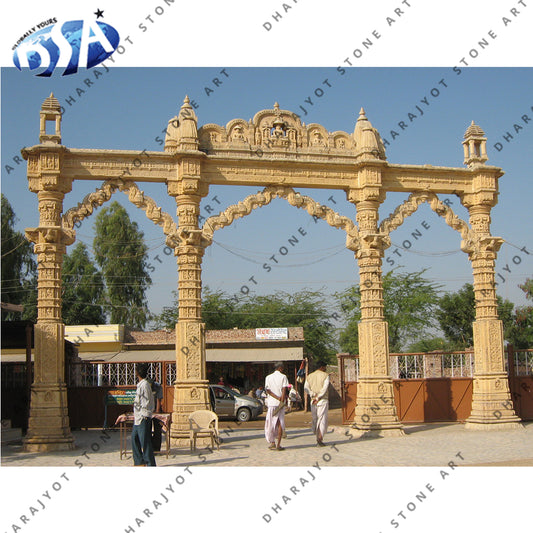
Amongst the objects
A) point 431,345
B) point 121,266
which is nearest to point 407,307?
point 431,345

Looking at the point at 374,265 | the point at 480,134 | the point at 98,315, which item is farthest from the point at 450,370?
the point at 98,315

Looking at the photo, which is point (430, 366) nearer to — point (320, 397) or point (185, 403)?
point (320, 397)

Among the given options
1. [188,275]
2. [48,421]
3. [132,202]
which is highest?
[132,202]

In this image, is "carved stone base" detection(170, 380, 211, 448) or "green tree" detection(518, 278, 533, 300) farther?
"green tree" detection(518, 278, 533, 300)

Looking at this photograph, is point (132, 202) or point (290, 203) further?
point (290, 203)

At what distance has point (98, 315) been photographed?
1500 inches

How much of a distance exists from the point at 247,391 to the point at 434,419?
1238 centimetres

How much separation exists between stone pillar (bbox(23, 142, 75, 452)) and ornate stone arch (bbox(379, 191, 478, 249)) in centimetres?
702

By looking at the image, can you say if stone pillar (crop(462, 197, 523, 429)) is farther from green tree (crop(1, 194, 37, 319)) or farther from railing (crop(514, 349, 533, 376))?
green tree (crop(1, 194, 37, 319))

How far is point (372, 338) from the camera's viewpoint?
14078mm

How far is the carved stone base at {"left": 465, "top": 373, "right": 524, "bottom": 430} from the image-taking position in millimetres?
14398

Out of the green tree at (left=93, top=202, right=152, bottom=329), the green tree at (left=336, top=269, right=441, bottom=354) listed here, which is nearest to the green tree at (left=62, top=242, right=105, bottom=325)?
the green tree at (left=93, top=202, right=152, bottom=329)

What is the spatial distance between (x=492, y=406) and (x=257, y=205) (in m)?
7.06
